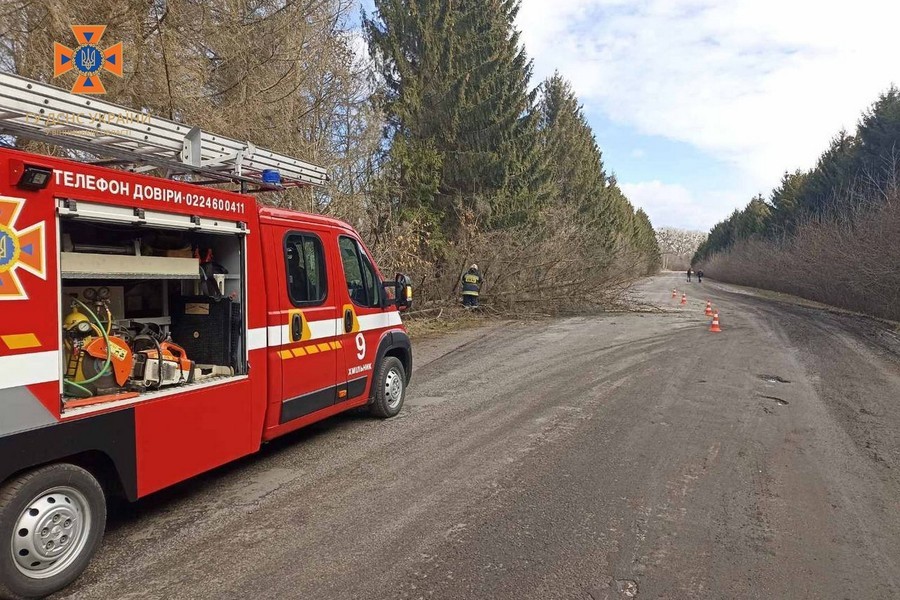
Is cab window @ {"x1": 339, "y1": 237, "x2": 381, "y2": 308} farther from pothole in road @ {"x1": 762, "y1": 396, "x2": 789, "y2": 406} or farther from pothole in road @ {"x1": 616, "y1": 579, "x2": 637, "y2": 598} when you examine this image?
pothole in road @ {"x1": 762, "y1": 396, "x2": 789, "y2": 406}

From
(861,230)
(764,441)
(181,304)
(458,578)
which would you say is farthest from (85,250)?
(861,230)

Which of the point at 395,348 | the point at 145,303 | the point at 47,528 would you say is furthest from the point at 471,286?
the point at 47,528

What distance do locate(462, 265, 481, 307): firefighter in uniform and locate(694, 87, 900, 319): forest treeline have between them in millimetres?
13705

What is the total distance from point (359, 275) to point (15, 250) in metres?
3.65

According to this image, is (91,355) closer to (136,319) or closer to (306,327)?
(136,319)

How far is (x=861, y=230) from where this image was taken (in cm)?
2258

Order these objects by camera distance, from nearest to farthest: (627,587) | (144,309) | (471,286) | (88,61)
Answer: (627,587)
(144,309)
(88,61)
(471,286)

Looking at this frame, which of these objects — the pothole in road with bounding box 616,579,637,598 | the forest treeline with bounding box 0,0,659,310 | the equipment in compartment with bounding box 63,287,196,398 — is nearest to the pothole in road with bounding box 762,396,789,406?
the pothole in road with bounding box 616,579,637,598

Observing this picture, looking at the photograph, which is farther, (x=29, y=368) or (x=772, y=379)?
(x=772, y=379)

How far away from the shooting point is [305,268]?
220 inches

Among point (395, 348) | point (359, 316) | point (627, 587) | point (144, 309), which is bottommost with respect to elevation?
point (627, 587)

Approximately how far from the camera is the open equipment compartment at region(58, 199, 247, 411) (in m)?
3.72

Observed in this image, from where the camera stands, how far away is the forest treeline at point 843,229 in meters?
20.6

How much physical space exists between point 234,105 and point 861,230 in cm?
2327
